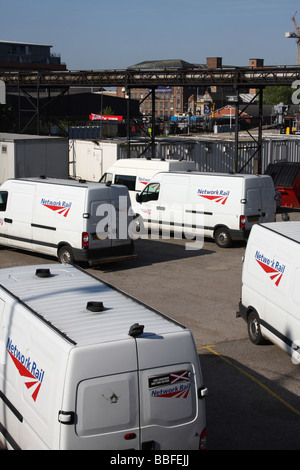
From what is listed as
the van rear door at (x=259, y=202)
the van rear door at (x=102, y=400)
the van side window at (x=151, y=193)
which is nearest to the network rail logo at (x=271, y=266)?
the van rear door at (x=102, y=400)

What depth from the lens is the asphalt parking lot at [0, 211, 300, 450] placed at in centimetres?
842

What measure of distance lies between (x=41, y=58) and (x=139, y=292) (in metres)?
128

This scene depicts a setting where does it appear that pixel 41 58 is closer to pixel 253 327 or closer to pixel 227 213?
pixel 227 213

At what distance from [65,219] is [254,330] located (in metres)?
6.97

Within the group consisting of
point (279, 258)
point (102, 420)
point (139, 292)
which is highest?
point (279, 258)

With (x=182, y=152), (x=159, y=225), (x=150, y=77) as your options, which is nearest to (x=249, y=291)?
(x=159, y=225)

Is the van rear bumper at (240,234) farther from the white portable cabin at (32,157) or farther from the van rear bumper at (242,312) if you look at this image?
the white portable cabin at (32,157)

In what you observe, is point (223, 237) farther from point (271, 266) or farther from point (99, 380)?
point (99, 380)

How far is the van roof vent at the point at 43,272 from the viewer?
27.1 ft

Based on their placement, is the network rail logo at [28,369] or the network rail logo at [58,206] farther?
the network rail logo at [58,206]

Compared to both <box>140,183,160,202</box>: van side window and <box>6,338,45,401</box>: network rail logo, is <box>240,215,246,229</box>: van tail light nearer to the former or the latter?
<box>140,183,160,202</box>: van side window

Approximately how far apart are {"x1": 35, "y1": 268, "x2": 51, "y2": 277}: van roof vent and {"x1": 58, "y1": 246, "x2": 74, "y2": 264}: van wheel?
27.7 ft

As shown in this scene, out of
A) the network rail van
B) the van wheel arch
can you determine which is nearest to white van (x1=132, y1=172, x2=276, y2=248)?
the van wheel arch

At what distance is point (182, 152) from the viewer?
112ft
